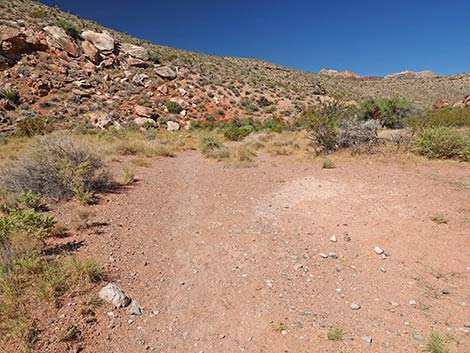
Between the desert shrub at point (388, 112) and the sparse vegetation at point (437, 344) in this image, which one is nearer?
the sparse vegetation at point (437, 344)

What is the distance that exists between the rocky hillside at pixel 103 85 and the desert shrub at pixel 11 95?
51 millimetres

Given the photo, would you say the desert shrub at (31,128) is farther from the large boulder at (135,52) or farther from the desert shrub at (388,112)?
the desert shrub at (388,112)

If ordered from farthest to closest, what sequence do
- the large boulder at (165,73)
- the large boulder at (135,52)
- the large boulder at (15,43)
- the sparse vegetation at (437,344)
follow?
the large boulder at (135,52)
the large boulder at (165,73)
the large boulder at (15,43)
the sparse vegetation at (437,344)

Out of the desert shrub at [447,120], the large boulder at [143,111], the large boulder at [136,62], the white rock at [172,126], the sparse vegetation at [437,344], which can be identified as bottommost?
the sparse vegetation at [437,344]

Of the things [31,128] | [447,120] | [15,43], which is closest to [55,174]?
[31,128]

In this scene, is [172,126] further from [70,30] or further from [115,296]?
[115,296]

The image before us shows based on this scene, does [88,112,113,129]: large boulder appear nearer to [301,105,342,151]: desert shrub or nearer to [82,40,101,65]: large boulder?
[82,40,101,65]: large boulder

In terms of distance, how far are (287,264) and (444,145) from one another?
790 centimetres

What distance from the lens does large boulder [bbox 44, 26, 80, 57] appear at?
23672 millimetres

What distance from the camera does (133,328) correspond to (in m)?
2.89

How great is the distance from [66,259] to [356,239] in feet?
14.0

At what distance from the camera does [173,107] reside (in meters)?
23.5

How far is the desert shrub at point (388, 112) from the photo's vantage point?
16703 mm

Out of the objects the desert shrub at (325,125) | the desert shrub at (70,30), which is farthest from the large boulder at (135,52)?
the desert shrub at (325,125)
